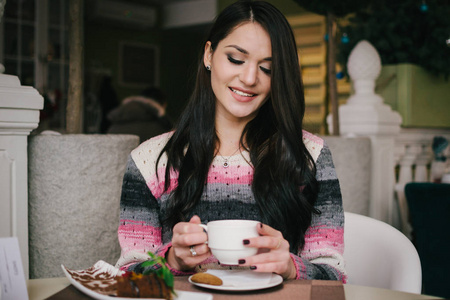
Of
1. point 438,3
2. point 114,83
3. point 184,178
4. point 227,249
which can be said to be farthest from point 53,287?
point 114,83

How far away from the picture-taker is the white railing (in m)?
2.56

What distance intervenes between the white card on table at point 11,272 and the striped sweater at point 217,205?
1.45 feet

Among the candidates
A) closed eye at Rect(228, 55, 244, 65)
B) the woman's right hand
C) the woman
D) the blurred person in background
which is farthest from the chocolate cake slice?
the blurred person in background

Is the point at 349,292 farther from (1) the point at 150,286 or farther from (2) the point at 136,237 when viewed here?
(2) the point at 136,237

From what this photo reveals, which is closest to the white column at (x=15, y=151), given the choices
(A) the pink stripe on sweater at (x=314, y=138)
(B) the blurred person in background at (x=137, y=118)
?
(A) the pink stripe on sweater at (x=314, y=138)

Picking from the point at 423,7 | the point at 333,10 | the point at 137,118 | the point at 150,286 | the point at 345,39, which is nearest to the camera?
the point at 150,286

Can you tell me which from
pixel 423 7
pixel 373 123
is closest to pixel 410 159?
pixel 373 123

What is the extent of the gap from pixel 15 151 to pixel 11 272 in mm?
772

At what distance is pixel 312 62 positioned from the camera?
529 cm

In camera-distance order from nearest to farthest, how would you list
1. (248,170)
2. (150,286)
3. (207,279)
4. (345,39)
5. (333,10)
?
1. (150,286)
2. (207,279)
3. (248,170)
4. (333,10)
5. (345,39)

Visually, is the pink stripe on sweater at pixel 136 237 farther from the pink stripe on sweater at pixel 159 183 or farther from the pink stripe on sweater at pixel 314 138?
the pink stripe on sweater at pixel 314 138

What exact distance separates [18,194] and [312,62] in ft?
13.8

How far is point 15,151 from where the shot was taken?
4.94 ft

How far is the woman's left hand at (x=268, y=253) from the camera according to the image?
35.2 inches
